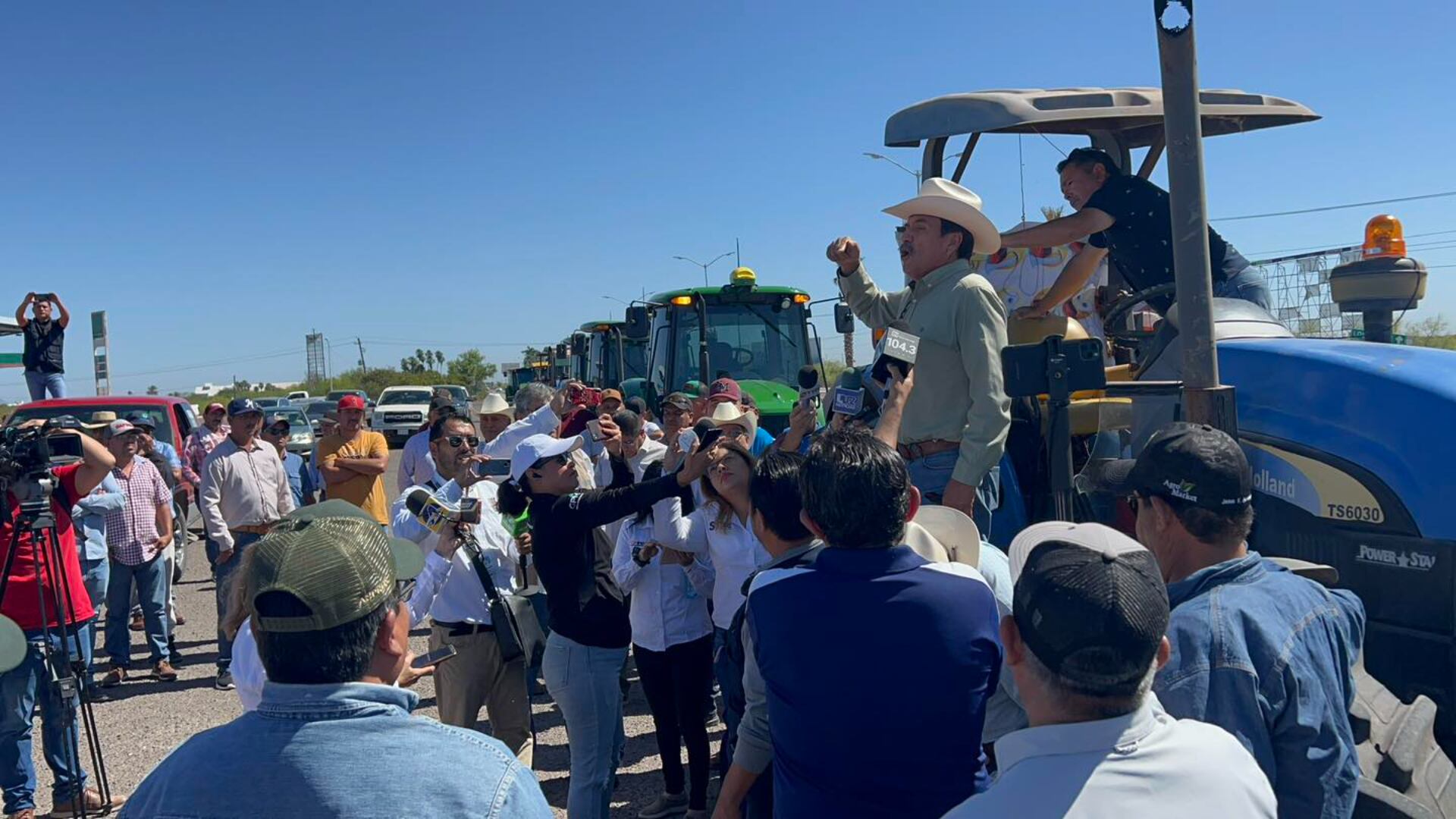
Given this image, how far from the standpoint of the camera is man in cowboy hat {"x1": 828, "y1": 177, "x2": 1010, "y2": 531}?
10.8 ft

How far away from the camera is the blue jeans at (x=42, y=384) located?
33.6 ft

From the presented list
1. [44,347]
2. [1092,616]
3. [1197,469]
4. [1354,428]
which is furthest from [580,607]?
[44,347]

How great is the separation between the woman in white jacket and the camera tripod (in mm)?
2518

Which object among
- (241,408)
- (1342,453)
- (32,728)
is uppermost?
(241,408)

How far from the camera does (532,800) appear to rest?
1.50 metres

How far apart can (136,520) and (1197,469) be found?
23.8ft

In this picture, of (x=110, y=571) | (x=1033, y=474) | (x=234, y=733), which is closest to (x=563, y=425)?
(x=110, y=571)

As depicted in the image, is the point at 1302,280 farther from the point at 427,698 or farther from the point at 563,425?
the point at 427,698

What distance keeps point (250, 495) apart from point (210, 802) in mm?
6461

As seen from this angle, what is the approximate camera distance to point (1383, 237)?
4312mm

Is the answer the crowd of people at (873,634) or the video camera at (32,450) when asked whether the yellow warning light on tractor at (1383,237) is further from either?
the video camera at (32,450)

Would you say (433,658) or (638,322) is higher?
(638,322)

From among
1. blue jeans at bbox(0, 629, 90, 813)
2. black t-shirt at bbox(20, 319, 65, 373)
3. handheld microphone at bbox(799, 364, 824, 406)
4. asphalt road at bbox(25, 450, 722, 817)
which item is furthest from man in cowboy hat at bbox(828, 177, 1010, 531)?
black t-shirt at bbox(20, 319, 65, 373)

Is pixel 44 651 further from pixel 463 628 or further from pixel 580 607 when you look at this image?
pixel 580 607
